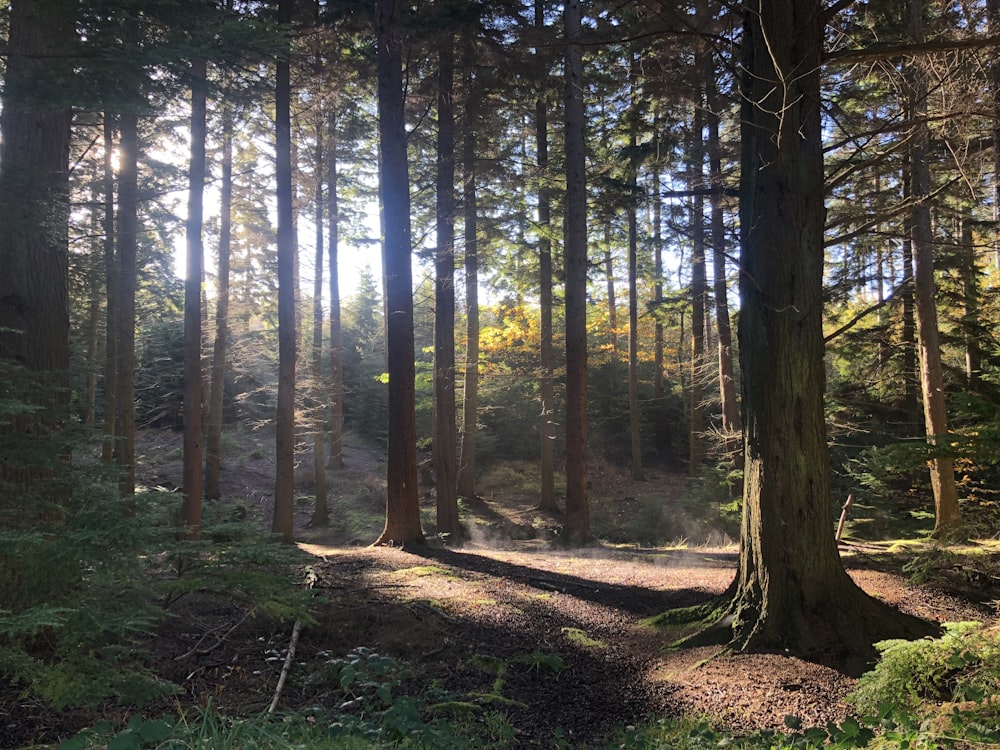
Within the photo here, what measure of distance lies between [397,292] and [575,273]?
3.86 m

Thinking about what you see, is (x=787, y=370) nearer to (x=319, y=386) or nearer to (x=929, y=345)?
(x=929, y=345)

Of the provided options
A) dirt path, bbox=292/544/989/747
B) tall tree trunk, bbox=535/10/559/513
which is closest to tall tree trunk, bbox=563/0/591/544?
dirt path, bbox=292/544/989/747

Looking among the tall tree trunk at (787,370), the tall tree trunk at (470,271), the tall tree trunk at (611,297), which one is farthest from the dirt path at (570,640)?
the tall tree trunk at (611,297)

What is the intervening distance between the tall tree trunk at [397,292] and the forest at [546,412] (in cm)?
6

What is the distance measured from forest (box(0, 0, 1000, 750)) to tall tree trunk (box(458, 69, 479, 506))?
185mm

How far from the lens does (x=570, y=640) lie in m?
5.82

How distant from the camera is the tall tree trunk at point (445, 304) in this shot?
523 inches

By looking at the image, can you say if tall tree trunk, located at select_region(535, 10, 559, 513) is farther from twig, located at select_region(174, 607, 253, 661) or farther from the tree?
twig, located at select_region(174, 607, 253, 661)

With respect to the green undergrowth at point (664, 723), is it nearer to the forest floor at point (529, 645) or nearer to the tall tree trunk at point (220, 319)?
the forest floor at point (529, 645)

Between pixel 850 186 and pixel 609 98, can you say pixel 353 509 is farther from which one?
pixel 850 186

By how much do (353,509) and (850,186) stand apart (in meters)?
17.0

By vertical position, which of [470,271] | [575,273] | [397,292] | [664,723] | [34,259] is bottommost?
[664,723]

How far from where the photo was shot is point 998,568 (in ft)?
20.1

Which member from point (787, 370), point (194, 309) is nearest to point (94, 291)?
point (194, 309)
